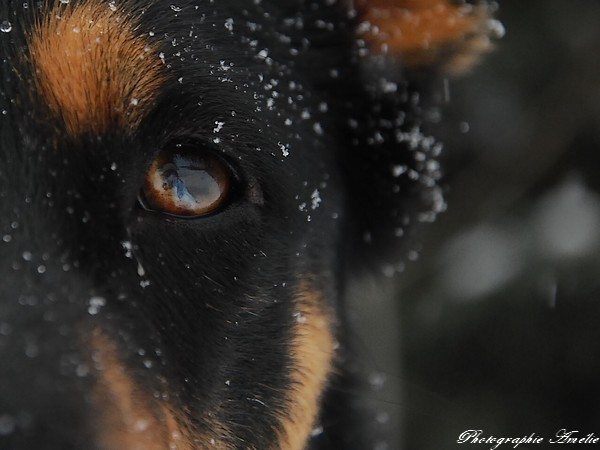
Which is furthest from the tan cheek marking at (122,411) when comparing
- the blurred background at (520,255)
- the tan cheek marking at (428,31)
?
the blurred background at (520,255)

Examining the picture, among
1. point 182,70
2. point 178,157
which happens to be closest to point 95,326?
point 178,157

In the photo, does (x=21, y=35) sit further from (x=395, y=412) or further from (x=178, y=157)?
(x=395, y=412)

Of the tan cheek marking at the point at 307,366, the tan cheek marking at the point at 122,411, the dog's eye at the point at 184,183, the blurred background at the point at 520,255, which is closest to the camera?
the tan cheek marking at the point at 122,411

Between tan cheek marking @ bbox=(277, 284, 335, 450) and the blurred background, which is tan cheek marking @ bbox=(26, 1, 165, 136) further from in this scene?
the blurred background

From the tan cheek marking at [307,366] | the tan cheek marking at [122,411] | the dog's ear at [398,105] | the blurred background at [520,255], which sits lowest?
the tan cheek marking at [122,411]

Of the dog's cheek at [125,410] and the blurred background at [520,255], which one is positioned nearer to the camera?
the dog's cheek at [125,410]

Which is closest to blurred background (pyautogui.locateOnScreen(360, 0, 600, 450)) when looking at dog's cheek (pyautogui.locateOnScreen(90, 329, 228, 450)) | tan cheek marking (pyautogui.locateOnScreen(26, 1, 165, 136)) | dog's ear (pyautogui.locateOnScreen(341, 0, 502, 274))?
dog's ear (pyautogui.locateOnScreen(341, 0, 502, 274))

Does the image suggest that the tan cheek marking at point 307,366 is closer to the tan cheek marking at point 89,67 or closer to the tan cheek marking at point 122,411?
the tan cheek marking at point 122,411
